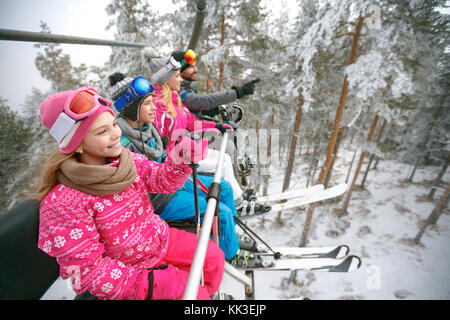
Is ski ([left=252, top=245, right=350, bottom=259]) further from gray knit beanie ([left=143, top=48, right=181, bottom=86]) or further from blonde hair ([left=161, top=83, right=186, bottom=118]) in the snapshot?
gray knit beanie ([left=143, top=48, right=181, bottom=86])

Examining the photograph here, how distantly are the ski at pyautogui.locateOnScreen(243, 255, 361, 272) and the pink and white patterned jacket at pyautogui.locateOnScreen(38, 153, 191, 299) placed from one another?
5.95 feet

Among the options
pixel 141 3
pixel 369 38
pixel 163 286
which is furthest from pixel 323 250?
pixel 141 3

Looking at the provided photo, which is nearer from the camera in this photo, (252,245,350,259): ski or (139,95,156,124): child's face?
(139,95,156,124): child's face

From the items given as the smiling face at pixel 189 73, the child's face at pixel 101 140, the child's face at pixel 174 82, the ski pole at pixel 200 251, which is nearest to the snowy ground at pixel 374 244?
the smiling face at pixel 189 73

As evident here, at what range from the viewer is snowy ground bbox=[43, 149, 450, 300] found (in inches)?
363

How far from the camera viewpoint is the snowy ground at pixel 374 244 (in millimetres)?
9211

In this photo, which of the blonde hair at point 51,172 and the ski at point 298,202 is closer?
the blonde hair at point 51,172

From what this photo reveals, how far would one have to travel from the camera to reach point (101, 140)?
1.26m

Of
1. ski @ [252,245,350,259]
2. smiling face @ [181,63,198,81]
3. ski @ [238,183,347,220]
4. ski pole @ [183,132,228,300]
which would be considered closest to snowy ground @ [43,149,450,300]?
ski @ [238,183,347,220]

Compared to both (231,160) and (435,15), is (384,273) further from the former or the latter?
(231,160)

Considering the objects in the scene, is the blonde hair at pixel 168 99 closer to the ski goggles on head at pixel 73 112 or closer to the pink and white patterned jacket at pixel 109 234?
the pink and white patterned jacket at pixel 109 234

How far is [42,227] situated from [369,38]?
28.3 feet

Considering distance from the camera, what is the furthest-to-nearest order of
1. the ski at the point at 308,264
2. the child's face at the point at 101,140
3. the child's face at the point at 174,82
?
the ski at the point at 308,264 → the child's face at the point at 174,82 → the child's face at the point at 101,140

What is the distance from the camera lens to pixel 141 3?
20.6 feet
